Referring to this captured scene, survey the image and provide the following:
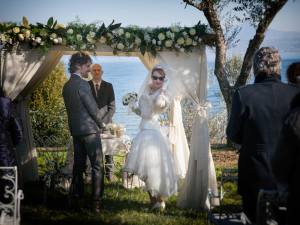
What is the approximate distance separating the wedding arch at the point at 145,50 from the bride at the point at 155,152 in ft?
1.04

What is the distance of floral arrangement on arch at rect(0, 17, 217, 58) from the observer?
3.75 m

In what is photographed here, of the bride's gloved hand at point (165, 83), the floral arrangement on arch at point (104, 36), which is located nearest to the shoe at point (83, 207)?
the bride's gloved hand at point (165, 83)

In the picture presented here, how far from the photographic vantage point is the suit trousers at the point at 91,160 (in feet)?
11.8

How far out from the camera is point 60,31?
378cm

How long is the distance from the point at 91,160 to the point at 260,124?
2.25m

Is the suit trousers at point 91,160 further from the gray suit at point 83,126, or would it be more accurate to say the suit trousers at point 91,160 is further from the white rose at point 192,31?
the white rose at point 192,31

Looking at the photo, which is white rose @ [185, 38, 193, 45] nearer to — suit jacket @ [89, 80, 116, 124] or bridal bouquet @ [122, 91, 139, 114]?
bridal bouquet @ [122, 91, 139, 114]

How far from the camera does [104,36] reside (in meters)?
3.82

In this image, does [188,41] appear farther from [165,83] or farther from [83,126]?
[83,126]

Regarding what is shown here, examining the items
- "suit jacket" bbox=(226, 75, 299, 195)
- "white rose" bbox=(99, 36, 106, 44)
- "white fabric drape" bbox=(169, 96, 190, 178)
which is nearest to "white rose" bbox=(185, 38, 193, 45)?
"white rose" bbox=(99, 36, 106, 44)

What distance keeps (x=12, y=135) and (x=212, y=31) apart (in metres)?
2.96

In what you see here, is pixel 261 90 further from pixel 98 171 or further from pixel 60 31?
pixel 60 31

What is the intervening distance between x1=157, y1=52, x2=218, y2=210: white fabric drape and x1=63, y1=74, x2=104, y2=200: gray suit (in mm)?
1215

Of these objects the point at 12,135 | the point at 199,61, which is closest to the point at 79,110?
the point at 12,135
